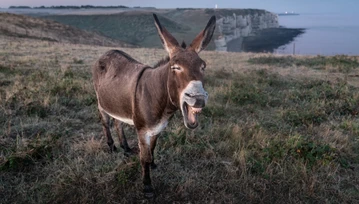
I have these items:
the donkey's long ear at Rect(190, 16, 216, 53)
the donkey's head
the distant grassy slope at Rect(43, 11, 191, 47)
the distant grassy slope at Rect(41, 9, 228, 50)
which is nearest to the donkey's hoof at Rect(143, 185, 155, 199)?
the donkey's head

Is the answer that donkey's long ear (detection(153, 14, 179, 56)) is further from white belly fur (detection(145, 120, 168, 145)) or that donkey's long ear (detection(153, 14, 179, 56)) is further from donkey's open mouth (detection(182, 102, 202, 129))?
white belly fur (detection(145, 120, 168, 145))

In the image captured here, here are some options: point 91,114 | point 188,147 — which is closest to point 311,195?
point 188,147

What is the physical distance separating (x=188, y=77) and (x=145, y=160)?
5.19 feet

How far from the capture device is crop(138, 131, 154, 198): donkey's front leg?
145 inches

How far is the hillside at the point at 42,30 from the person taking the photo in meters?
38.6

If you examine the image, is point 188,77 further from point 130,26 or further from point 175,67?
point 130,26

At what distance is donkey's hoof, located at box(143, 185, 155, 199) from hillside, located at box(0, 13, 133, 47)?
38803 mm

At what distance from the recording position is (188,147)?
489cm

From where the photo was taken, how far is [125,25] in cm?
9988

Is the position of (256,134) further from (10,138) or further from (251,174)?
(10,138)

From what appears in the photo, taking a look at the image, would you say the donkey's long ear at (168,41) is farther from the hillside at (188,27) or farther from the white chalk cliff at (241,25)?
the white chalk cliff at (241,25)

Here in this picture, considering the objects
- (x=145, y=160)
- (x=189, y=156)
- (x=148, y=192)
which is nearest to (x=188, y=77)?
(x=145, y=160)

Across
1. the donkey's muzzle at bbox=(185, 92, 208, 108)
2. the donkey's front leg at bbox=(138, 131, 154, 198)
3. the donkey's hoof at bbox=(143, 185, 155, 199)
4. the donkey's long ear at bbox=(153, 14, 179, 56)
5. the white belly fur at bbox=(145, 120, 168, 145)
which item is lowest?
the donkey's hoof at bbox=(143, 185, 155, 199)

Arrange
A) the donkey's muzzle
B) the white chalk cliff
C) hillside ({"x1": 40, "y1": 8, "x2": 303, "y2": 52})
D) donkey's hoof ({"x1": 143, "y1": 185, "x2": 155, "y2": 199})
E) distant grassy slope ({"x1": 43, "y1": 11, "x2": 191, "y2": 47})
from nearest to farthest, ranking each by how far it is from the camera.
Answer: the donkey's muzzle < donkey's hoof ({"x1": 143, "y1": 185, "x2": 155, "y2": 199}) < hillside ({"x1": 40, "y1": 8, "x2": 303, "y2": 52}) < distant grassy slope ({"x1": 43, "y1": 11, "x2": 191, "y2": 47}) < the white chalk cliff
